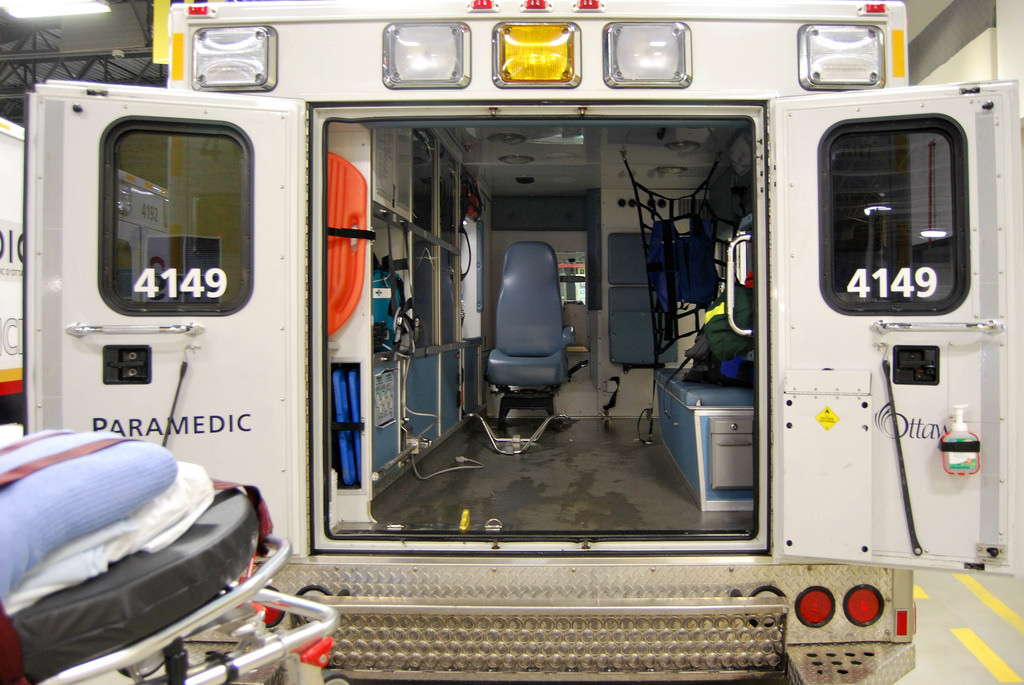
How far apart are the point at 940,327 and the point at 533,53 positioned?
5.37ft

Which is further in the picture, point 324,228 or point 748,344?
point 748,344

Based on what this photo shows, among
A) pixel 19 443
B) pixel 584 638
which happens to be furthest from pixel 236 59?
pixel 584 638

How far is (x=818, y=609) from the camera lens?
2014mm

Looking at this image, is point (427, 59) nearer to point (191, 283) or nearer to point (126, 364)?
point (191, 283)

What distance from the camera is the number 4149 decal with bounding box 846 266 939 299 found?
1.93m

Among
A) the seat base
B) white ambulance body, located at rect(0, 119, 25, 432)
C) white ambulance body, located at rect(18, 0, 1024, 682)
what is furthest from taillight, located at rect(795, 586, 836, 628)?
white ambulance body, located at rect(0, 119, 25, 432)

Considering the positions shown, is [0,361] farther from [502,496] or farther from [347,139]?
[502,496]

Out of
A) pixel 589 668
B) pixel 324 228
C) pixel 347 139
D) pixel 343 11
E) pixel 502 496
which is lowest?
pixel 589 668

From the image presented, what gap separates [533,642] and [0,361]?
413cm

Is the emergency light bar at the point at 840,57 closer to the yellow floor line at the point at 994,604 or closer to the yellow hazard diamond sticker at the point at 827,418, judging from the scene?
the yellow hazard diamond sticker at the point at 827,418

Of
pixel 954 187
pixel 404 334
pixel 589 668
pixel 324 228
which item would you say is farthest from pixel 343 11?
pixel 589 668

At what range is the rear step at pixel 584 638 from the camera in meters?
1.93

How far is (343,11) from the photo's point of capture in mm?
2104

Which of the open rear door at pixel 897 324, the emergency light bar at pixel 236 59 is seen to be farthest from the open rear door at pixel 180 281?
the open rear door at pixel 897 324
